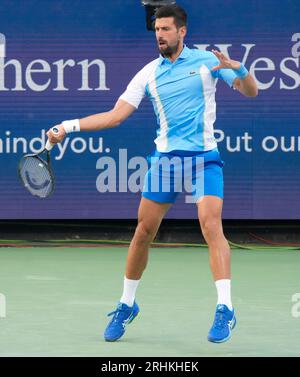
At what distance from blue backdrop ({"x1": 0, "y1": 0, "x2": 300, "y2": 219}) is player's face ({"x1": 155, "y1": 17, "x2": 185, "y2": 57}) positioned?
434 centimetres

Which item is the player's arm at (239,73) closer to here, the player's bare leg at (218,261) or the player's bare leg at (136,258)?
the player's bare leg at (218,261)

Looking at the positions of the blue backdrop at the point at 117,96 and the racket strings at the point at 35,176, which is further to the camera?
the blue backdrop at the point at 117,96

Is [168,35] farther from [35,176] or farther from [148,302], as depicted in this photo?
[148,302]

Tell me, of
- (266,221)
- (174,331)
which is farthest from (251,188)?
(174,331)

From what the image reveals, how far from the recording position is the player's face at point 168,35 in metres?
6.88

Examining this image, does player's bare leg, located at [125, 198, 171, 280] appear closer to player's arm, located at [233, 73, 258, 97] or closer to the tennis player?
the tennis player

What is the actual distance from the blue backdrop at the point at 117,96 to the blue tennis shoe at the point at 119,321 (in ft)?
14.2

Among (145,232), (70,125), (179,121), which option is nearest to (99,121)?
(70,125)

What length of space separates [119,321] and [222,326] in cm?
67

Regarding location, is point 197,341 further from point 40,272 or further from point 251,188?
point 251,188

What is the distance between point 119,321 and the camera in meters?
6.96
